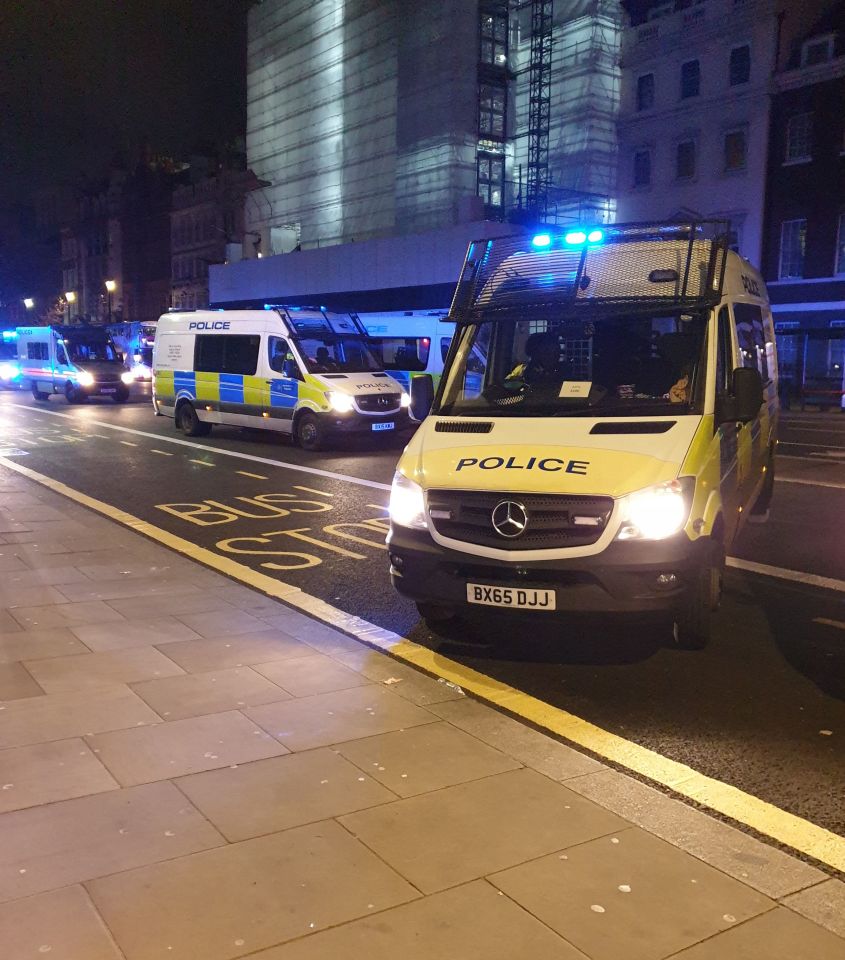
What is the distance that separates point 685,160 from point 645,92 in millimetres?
3814

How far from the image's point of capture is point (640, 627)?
5.70m

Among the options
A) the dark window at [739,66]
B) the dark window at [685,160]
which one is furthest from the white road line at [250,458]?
the dark window at [739,66]

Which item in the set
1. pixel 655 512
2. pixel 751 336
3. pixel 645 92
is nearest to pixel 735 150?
pixel 645 92

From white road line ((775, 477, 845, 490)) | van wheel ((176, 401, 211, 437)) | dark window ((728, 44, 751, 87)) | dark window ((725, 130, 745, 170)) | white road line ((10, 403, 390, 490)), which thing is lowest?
white road line ((10, 403, 390, 490))

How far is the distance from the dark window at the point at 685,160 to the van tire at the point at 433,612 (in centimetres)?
3283

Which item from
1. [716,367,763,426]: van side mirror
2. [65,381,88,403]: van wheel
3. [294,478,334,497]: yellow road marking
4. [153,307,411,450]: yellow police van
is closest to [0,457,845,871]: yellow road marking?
[716,367,763,426]: van side mirror

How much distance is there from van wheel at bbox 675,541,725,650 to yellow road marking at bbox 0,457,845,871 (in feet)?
3.70

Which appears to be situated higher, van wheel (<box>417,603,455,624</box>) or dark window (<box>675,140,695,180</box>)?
dark window (<box>675,140,695,180</box>)

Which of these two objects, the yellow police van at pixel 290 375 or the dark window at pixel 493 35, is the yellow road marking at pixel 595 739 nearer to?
the yellow police van at pixel 290 375

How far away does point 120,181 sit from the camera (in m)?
75.8

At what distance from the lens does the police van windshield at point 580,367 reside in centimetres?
564

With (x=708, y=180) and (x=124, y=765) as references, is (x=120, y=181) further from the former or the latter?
(x=124, y=765)

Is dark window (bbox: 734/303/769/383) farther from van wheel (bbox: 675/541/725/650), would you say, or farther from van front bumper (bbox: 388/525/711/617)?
van front bumper (bbox: 388/525/711/617)

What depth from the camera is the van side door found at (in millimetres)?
16766
